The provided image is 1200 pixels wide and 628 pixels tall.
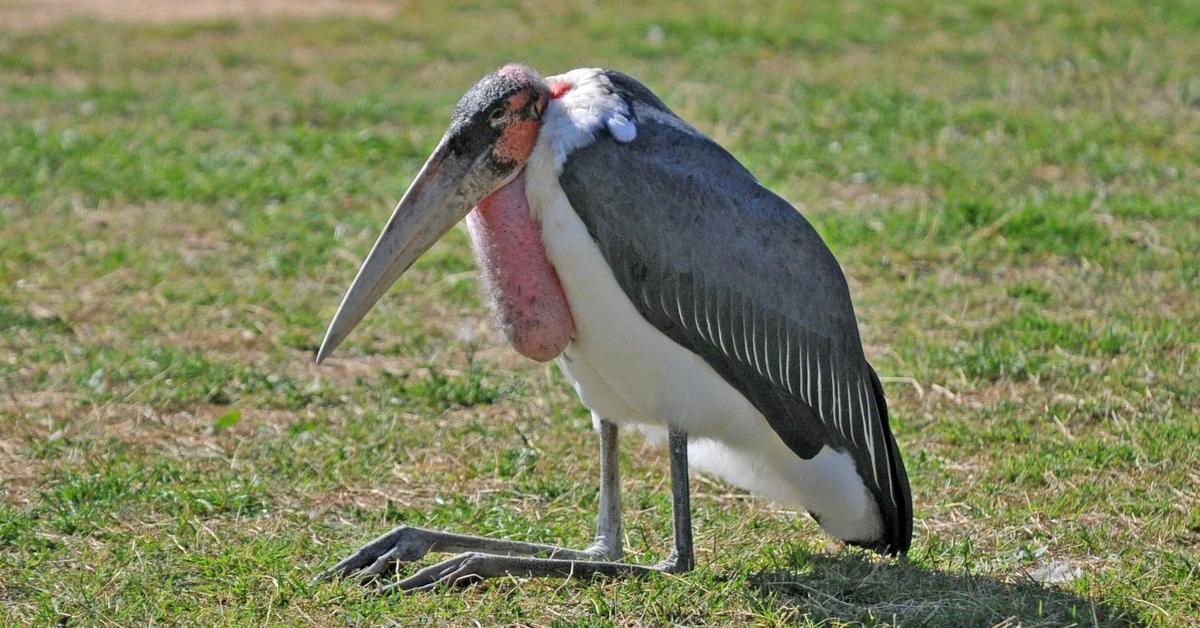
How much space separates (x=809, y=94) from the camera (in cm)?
877

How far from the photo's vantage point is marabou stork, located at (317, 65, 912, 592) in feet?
12.5

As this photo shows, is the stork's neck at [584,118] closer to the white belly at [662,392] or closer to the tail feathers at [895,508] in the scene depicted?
the white belly at [662,392]

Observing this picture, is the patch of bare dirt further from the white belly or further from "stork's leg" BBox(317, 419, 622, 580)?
the white belly

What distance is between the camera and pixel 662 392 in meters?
3.93

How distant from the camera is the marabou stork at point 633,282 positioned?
381 centimetres

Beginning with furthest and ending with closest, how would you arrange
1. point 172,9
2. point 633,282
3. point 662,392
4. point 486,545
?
point 172,9 < point 486,545 < point 662,392 < point 633,282

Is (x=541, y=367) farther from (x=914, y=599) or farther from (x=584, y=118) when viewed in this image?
(x=914, y=599)

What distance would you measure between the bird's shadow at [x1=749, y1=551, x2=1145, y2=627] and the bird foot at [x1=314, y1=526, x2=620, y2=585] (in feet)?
1.58

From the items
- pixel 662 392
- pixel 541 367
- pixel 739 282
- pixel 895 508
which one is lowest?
pixel 541 367

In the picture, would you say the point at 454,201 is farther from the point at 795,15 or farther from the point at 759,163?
the point at 795,15

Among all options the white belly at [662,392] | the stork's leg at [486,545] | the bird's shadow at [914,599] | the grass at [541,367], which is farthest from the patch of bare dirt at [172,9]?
the bird's shadow at [914,599]

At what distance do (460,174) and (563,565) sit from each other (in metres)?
1.00

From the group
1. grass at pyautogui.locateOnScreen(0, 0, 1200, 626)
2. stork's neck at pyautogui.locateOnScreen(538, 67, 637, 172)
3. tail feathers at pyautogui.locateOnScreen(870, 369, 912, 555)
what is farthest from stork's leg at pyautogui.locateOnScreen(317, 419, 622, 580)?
stork's neck at pyautogui.locateOnScreen(538, 67, 637, 172)

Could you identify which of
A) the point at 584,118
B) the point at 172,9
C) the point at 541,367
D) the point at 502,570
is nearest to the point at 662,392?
the point at 502,570
